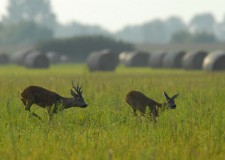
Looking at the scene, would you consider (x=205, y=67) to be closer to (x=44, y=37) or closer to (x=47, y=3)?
(x=44, y=37)

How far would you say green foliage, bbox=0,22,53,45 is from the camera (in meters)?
106

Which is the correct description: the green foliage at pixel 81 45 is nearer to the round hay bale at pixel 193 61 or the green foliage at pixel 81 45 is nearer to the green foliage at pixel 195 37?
the round hay bale at pixel 193 61

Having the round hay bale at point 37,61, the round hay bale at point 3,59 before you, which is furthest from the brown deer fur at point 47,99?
the round hay bale at point 3,59

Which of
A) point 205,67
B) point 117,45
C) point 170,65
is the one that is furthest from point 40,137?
point 117,45

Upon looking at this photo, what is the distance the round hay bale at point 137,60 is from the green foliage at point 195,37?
60312 mm

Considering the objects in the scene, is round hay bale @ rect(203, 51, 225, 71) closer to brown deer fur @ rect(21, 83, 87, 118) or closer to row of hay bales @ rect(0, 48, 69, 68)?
row of hay bales @ rect(0, 48, 69, 68)

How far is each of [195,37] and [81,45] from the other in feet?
169

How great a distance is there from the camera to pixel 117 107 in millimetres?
10625

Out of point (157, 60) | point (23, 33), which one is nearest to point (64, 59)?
point (157, 60)

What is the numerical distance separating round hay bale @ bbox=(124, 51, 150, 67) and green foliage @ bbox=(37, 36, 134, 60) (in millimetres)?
16274

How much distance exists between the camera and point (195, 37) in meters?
108

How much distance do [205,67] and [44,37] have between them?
7870cm

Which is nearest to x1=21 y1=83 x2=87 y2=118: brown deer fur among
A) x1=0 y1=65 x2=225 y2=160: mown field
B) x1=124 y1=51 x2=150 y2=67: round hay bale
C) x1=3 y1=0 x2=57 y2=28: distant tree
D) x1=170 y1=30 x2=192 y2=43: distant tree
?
x1=0 y1=65 x2=225 y2=160: mown field

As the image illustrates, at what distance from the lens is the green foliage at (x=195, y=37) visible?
105m
